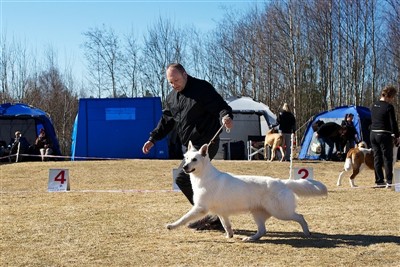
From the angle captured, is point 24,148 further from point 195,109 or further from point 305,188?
point 305,188

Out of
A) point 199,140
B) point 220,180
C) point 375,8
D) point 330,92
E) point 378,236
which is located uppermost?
point 375,8

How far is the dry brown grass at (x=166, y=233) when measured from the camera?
448cm

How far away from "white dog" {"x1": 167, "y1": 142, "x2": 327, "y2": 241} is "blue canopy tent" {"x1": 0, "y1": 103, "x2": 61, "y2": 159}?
543 inches

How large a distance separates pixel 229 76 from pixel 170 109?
27644 millimetres

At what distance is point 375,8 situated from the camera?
2834cm

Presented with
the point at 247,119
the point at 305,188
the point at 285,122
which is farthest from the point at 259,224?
the point at 247,119

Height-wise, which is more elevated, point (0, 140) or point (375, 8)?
point (375, 8)

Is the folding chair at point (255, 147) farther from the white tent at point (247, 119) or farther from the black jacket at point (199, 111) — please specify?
the black jacket at point (199, 111)

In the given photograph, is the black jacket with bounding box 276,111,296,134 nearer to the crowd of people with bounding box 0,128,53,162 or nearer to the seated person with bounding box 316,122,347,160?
the seated person with bounding box 316,122,347,160

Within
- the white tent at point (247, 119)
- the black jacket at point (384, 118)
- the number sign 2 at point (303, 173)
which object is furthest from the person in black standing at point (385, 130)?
the white tent at point (247, 119)

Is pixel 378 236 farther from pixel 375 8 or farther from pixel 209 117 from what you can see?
pixel 375 8

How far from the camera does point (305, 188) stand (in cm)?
527

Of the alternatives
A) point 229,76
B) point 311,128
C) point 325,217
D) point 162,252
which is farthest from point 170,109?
point 229,76

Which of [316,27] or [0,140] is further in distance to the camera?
[316,27]
